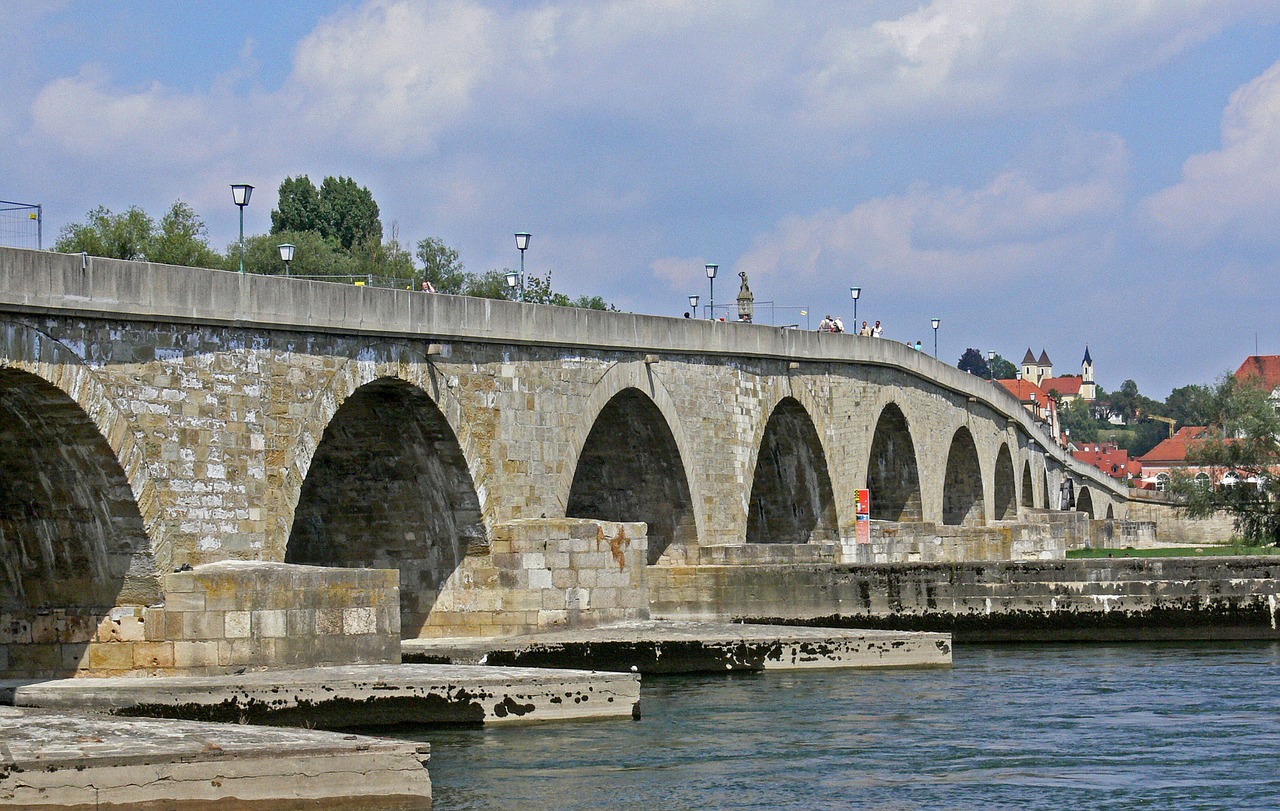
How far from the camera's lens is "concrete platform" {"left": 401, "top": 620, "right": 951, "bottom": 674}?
21.2 meters

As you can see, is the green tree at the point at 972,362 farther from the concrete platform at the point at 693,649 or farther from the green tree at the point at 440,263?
the concrete platform at the point at 693,649

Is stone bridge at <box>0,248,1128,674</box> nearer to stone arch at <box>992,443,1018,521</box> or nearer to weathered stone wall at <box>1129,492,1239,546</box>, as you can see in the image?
stone arch at <box>992,443,1018,521</box>

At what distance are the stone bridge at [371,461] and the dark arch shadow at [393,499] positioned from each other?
0.03 metres

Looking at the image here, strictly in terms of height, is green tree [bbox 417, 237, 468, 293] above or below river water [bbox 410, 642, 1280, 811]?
above

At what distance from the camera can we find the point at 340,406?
20938 millimetres

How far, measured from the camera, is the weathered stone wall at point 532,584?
23.0 metres

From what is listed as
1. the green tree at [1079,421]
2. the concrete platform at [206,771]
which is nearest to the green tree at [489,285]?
the concrete platform at [206,771]

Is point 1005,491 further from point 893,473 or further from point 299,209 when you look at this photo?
point 299,209

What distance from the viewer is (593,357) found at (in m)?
25.9

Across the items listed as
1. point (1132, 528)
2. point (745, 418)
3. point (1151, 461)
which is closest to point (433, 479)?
point (745, 418)

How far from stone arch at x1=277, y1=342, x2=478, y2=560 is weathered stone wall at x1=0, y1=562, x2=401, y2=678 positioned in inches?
53.5

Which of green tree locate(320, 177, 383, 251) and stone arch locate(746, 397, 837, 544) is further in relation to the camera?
green tree locate(320, 177, 383, 251)

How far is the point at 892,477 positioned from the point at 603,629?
19601 mm

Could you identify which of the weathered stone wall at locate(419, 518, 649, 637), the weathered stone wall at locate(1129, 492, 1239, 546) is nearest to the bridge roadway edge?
the weathered stone wall at locate(419, 518, 649, 637)
